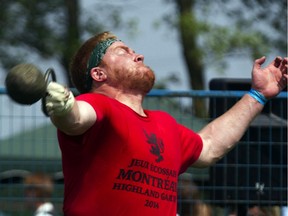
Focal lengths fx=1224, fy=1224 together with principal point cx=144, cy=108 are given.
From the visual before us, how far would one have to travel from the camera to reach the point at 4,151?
816cm

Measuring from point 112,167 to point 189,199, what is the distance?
8.19 feet

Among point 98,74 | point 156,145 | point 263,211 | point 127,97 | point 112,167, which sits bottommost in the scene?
point 112,167

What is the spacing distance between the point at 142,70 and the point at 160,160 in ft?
1.44

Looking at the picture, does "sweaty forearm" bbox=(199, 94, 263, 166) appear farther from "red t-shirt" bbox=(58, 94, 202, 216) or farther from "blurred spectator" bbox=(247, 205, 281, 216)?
"blurred spectator" bbox=(247, 205, 281, 216)

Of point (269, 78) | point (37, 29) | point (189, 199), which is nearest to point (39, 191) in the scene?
point (189, 199)

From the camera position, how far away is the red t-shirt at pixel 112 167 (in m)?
5.64

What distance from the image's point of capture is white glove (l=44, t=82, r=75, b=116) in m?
5.16

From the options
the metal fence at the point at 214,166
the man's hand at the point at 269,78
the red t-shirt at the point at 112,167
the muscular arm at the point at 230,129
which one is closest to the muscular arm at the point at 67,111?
the red t-shirt at the point at 112,167

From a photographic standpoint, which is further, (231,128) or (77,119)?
(231,128)

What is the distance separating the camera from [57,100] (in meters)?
5.15

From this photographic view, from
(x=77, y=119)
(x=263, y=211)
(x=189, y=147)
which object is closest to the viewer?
(x=77, y=119)

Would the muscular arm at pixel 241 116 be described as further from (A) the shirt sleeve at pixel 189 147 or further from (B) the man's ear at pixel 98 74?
(B) the man's ear at pixel 98 74

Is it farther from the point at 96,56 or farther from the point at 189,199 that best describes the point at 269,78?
the point at 189,199

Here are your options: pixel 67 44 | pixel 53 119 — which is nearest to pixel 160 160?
pixel 53 119
